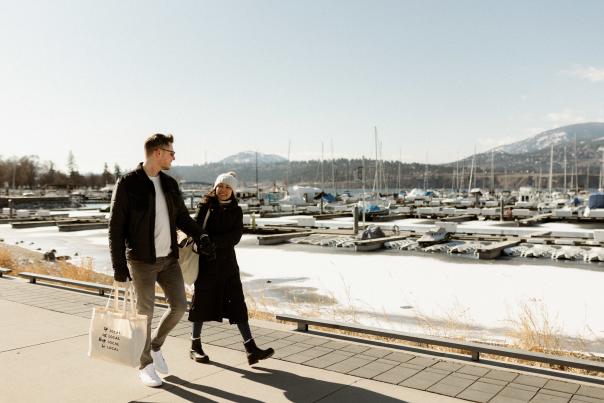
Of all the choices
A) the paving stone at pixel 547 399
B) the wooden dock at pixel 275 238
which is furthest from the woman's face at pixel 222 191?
the wooden dock at pixel 275 238

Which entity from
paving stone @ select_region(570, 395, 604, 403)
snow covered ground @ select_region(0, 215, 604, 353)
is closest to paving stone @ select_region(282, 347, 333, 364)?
Result: paving stone @ select_region(570, 395, 604, 403)

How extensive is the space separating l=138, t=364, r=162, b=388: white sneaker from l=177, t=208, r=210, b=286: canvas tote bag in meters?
0.86

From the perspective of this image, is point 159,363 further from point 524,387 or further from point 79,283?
point 79,283

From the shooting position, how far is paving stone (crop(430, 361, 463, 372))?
200 inches

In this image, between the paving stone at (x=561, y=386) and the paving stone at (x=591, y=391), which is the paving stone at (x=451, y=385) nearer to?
the paving stone at (x=561, y=386)

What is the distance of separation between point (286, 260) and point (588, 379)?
14217 millimetres

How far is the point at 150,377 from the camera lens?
4.65 metres

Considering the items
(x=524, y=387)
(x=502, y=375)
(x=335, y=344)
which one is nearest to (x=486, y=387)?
(x=524, y=387)

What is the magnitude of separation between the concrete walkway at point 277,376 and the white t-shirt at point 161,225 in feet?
3.82

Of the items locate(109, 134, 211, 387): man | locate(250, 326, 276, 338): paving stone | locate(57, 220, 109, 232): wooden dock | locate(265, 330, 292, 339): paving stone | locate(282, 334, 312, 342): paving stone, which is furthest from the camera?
locate(57, 220, 109, 232): wooden dock

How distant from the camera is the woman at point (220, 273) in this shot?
17.3 ft

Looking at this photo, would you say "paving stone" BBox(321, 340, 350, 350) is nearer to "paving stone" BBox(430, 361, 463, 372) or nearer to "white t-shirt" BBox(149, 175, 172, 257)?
"paving stone" BBox(430, 361, 463, 372)

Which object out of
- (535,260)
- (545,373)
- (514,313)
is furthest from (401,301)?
(535,260)

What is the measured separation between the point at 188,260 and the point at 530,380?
3246mm
